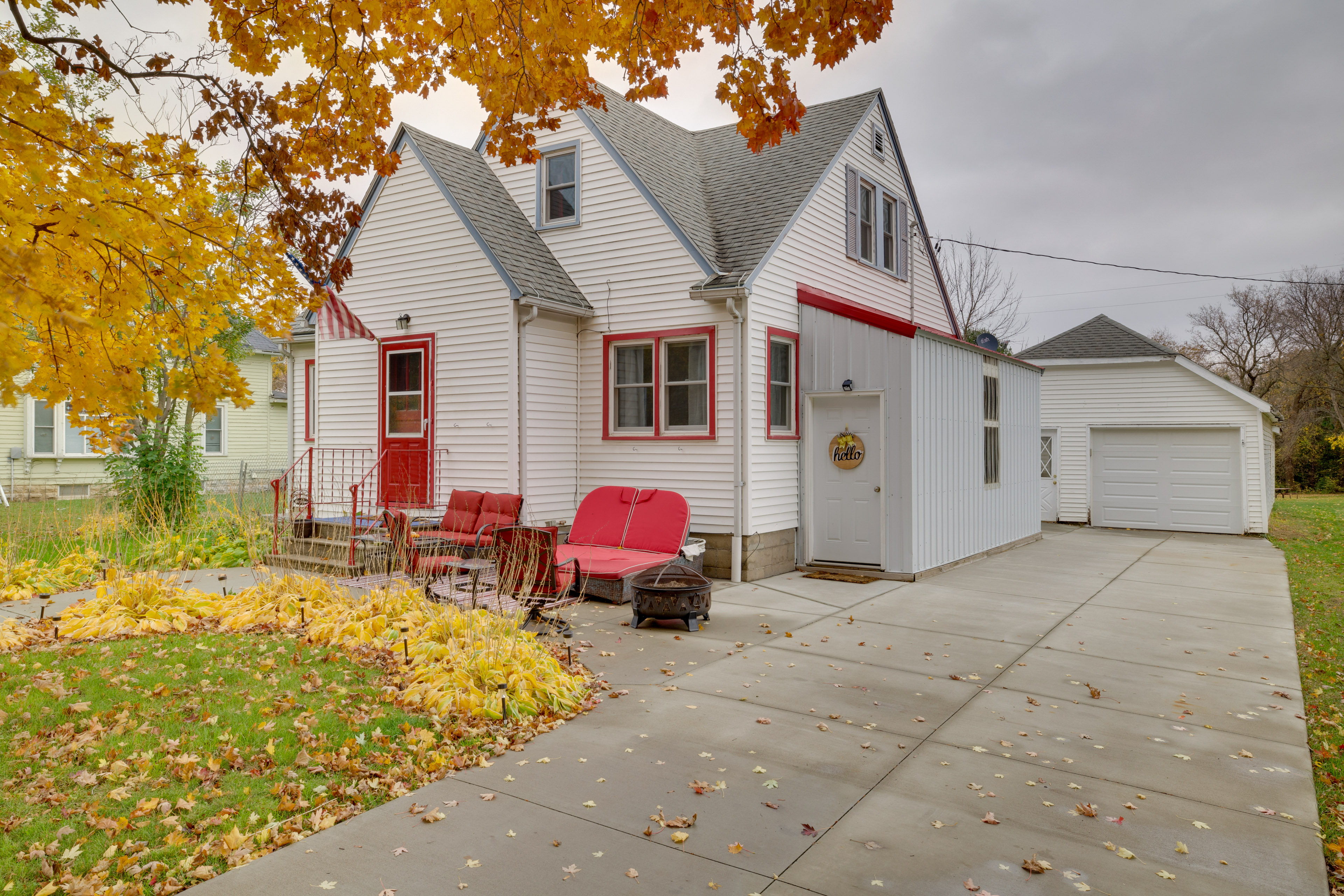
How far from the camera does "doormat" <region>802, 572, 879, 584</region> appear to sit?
11.5m

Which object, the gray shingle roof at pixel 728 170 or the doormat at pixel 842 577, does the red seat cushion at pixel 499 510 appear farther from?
the gray shingle roof at pixel 728 170

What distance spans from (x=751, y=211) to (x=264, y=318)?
8.64m

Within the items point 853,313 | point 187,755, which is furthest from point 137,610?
point 853,313

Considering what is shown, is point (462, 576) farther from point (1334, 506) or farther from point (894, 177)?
point (1334, 506)

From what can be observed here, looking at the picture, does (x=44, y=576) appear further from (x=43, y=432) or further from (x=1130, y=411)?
(x=1130, y=411)

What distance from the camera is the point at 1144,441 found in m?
19.9

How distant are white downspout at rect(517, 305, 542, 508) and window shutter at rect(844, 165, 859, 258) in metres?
5.76

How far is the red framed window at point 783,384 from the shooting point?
11953 millimetres

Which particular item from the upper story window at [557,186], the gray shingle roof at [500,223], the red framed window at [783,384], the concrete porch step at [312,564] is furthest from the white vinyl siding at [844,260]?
the concrete porch step at [312,564]

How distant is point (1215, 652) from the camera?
7.67m

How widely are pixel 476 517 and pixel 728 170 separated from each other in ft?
26.1

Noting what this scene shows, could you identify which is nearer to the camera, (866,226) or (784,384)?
(784,384)

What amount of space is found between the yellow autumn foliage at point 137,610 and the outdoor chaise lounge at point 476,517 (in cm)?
280

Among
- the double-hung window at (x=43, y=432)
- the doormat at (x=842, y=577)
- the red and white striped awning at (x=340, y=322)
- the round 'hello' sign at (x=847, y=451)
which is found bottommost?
the doormat at (x=842, y=577)
